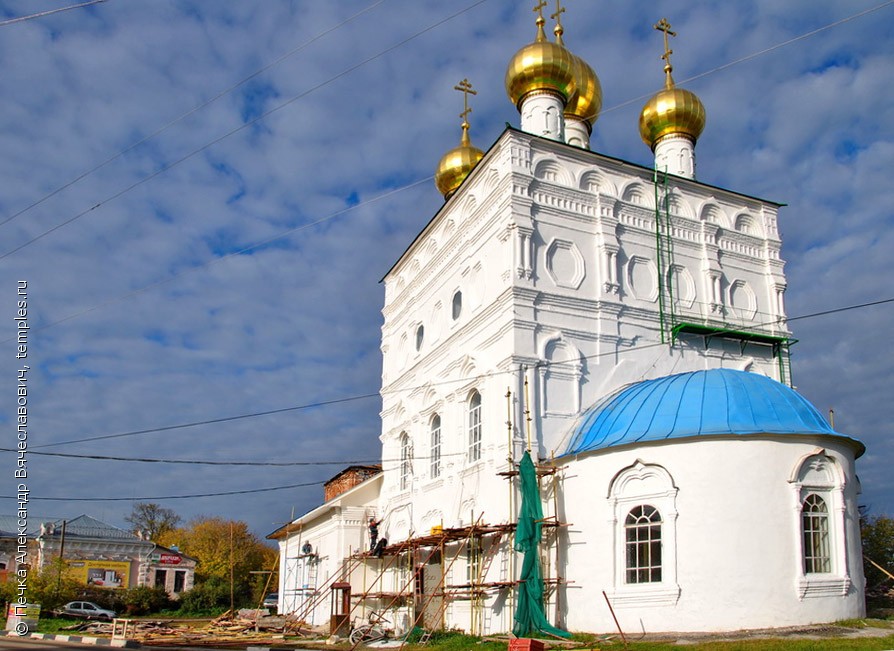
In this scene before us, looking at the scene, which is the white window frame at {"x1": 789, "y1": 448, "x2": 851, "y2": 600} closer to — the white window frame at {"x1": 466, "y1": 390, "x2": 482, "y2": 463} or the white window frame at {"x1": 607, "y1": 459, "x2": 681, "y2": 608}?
the white window frame at {"x1": 607, "y1": 459, "x2": 681, "y2": 608}

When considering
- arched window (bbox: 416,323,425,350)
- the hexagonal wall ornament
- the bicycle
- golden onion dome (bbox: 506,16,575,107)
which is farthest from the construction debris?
golden onion dome (bbox: 506,16,575,107)

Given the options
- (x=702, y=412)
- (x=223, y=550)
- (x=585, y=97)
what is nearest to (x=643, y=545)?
(x=702, y=412)

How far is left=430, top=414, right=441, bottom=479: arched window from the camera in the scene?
1997cm

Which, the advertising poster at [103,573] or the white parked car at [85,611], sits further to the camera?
the advertising poster at [103,573]

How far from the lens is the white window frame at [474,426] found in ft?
59.2

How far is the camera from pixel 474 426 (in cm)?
1830

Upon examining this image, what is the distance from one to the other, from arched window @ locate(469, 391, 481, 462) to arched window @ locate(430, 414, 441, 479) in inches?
68.7

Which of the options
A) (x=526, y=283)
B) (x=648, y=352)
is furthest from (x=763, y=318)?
(x=526, y=283)

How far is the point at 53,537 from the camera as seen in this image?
3828cm

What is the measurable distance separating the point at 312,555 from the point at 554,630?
518 inches

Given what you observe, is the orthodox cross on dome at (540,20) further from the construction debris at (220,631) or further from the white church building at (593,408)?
the construction debris at (220,631)

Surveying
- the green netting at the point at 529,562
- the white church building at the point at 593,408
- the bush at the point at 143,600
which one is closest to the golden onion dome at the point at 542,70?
the white church building at the point at 593,408

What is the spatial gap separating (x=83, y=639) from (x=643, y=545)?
13.0 meters

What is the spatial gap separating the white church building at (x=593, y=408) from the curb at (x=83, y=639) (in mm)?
4442
